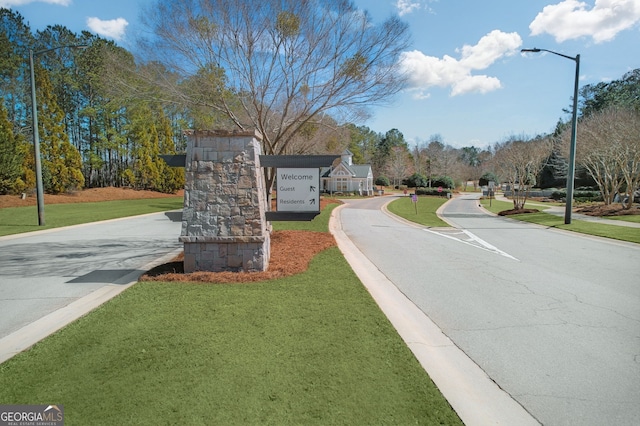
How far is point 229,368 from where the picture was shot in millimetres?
3467

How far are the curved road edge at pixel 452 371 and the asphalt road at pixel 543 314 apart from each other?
0.13m

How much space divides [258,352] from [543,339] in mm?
3301

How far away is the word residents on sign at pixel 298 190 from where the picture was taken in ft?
25.0

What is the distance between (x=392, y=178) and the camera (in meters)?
75.4

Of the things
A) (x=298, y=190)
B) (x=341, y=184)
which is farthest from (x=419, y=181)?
(x=298, y=190)

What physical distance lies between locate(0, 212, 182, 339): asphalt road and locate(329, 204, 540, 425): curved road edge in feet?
15.6

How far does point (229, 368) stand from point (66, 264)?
23.5 feet

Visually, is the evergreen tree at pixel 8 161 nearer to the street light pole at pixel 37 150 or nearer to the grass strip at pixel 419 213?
the street light pole at pixel 37 150

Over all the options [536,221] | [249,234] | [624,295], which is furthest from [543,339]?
[536,221]

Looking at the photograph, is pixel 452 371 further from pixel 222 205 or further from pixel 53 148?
pixel 53 148

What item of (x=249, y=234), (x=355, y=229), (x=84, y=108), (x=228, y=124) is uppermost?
(x=84, y=108)

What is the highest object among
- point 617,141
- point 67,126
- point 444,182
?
point 67,126

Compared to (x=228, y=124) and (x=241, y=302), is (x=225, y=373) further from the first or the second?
(x=228, y=124)

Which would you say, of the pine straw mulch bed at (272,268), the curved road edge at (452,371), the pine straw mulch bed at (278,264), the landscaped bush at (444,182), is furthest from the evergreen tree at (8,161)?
the landscaped bush at (444,182)
